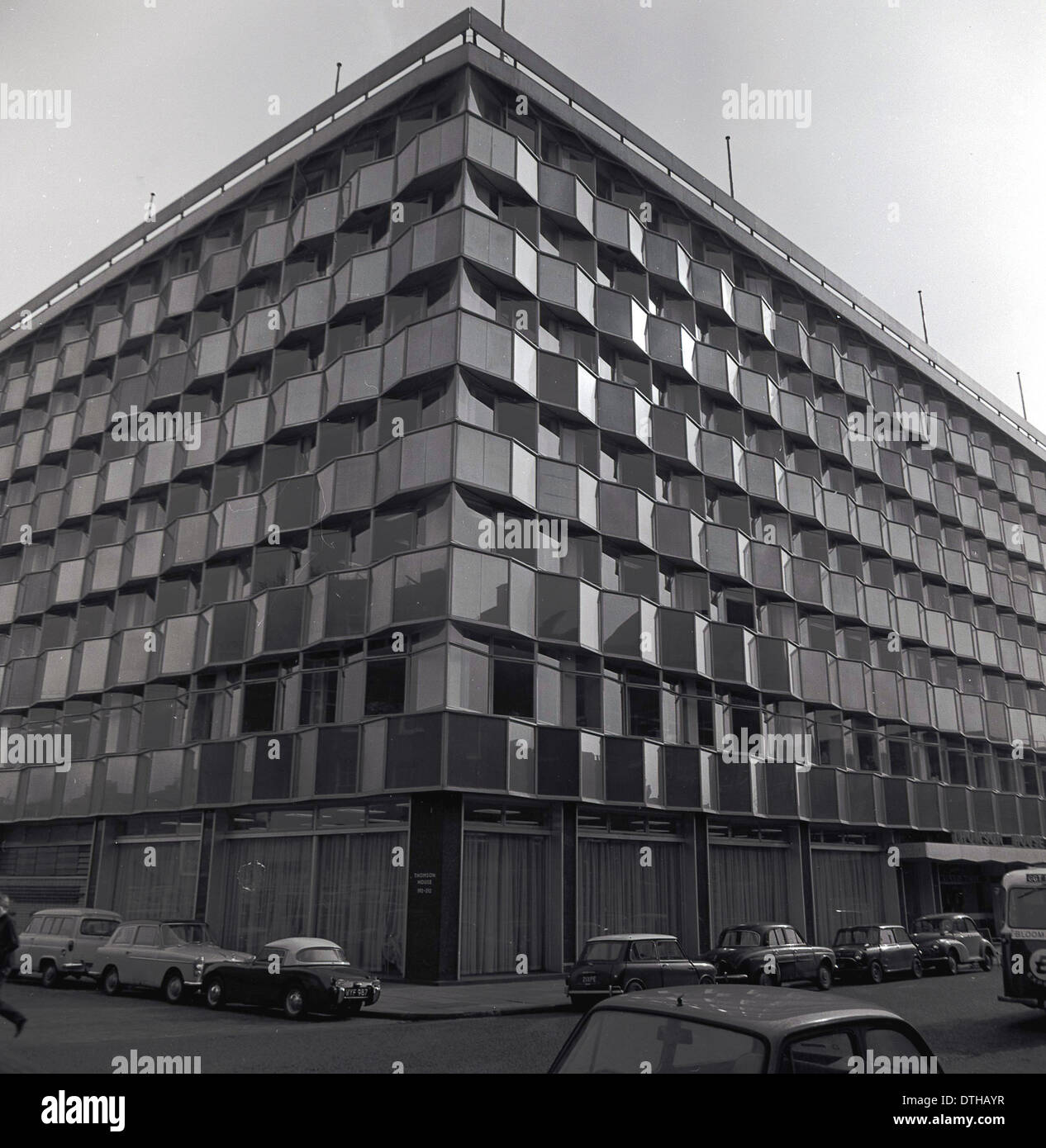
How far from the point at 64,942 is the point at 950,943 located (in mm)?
22699

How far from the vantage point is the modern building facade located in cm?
2416

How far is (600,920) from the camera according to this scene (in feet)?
83.9

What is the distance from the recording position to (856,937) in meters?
24.8

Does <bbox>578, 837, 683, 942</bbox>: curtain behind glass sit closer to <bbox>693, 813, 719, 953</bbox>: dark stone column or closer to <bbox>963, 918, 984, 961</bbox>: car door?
<bbox>693, 813, 719, 953</bbox>: dark stone column

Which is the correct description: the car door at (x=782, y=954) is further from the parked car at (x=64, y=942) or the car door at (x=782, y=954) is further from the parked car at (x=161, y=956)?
the parked car at (x=64, y=942)

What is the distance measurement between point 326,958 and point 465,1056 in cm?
535

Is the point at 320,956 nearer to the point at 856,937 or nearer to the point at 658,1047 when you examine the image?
the point at 658,1047

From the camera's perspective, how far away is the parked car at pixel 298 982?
15938mm

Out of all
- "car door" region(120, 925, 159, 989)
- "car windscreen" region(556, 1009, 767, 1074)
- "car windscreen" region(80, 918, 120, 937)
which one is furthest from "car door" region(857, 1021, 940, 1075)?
"car windscreen" region(80, 918, 120, 937)

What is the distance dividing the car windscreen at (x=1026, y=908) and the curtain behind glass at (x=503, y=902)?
11.1m

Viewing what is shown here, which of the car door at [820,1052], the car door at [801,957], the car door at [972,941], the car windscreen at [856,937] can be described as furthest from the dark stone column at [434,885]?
the car door at [820,1052]

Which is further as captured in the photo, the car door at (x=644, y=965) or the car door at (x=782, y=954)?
the car door at (x=782, y=954)

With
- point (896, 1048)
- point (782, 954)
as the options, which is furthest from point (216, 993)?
point (896, 1048)
